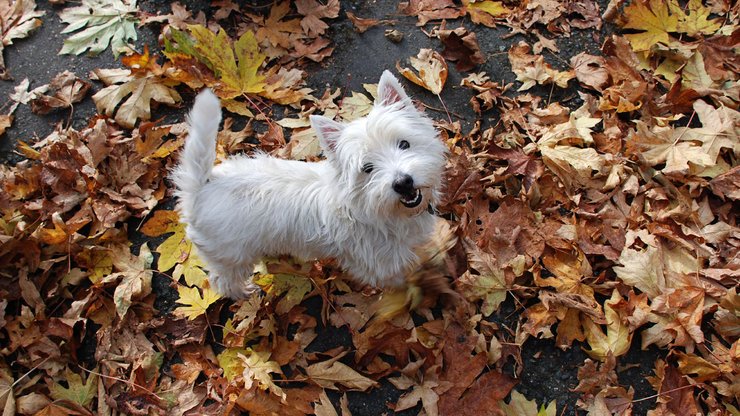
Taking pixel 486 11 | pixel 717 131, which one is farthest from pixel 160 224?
pixel 717 131

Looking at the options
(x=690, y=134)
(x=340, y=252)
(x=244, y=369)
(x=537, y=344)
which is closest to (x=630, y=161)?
(x=690, y=134)

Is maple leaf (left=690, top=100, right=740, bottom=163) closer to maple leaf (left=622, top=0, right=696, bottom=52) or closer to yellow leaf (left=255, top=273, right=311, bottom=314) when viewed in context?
maple leaf (left=622, top=0, right=696, bottom=52)

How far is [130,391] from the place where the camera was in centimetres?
330

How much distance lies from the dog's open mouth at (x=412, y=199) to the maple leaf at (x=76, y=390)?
7.41 ft

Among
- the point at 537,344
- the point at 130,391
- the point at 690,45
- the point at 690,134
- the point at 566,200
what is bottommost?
the point at 130,391

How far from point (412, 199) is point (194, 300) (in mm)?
1686

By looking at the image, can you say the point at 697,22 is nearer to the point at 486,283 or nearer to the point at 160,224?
the point at 486,283

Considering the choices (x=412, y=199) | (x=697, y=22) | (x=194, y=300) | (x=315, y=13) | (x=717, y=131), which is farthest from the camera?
(x=315, y=13)

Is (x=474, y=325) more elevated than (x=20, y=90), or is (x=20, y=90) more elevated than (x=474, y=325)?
(x=20, y=90)

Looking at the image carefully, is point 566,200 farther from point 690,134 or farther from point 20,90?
point 20,90

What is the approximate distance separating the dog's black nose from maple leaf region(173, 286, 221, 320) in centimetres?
156

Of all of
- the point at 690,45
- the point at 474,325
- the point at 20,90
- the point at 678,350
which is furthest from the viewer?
the point at 20,90

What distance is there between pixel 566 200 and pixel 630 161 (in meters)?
0.54

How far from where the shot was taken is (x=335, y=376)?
3219 mm
